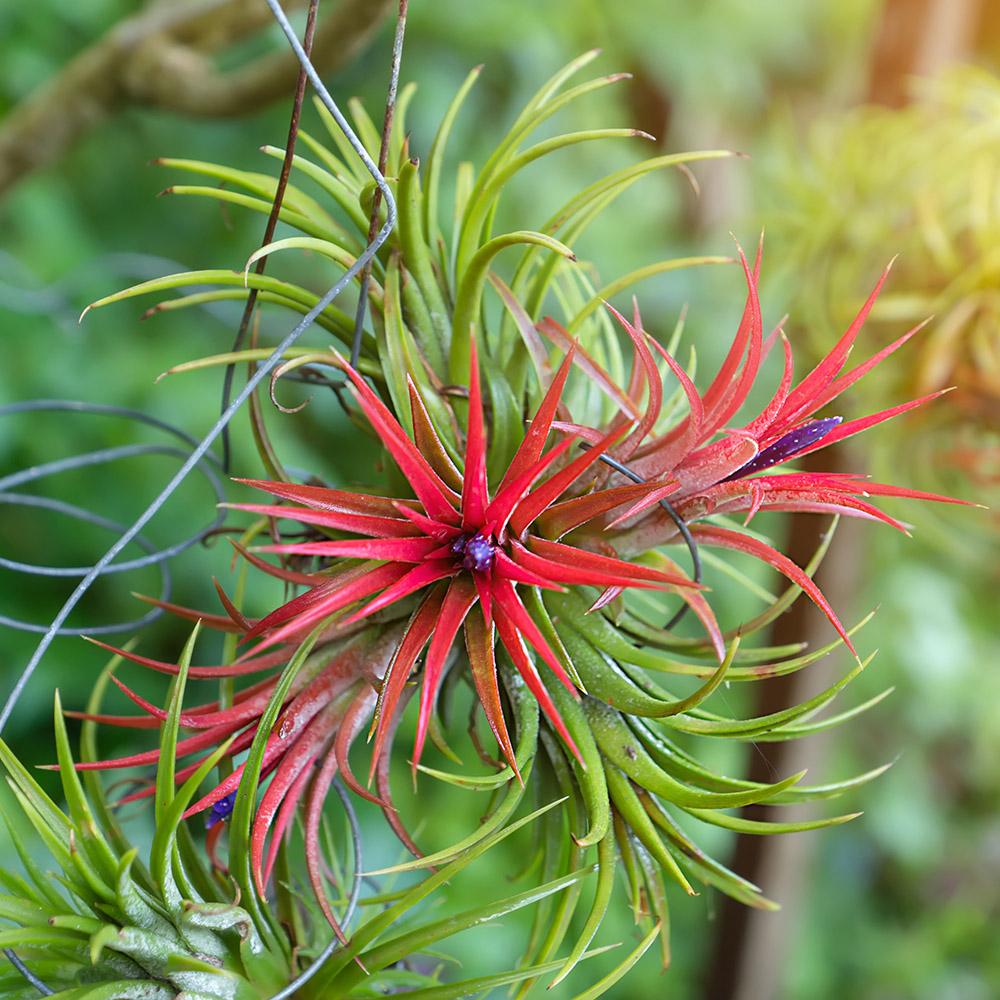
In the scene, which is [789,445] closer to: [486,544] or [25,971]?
[486,544]

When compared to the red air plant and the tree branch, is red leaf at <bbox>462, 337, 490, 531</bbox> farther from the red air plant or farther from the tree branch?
the tree branch

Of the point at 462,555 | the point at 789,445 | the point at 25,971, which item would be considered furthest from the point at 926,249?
the point at 25,971

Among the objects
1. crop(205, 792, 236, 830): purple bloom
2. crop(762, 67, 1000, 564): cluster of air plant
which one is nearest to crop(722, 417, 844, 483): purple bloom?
crop(205, 792, 236, 830): purple bloom

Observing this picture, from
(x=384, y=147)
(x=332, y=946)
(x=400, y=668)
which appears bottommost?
(x=332, y=946)

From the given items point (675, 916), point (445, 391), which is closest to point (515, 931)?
point (675, 916)

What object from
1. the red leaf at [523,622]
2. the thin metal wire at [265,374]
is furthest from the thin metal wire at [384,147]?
the red leaf at [523,622]

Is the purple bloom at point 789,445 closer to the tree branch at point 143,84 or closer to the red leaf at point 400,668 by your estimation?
the red leaf at point 400,668
